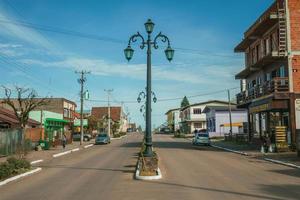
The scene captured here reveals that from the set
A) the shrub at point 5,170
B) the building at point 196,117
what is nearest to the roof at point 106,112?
the building at point 196,117

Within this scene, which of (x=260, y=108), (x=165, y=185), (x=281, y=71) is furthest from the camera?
(x=260, y=108)

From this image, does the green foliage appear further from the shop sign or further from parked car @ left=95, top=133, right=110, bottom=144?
parked car @ left=95, top=133, right=110, bottom=144

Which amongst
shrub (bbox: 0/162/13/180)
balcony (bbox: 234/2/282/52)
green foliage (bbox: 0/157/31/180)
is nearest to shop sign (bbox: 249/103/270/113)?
balcony (bbox: 234/2/282/52)

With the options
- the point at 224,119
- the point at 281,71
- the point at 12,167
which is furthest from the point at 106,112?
the point at 12,167

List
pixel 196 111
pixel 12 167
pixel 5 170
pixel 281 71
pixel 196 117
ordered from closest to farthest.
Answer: pixel 5 170
pixel 12 167
pixel 281 71
pixel 196 117
pixel 196 111

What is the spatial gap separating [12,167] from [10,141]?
15.2 m

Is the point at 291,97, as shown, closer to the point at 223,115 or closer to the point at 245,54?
the point at 245,54

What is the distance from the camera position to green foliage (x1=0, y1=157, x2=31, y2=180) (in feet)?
59.8

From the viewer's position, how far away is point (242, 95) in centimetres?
4747

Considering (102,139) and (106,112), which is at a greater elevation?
(106,112)

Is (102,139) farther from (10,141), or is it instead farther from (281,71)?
(281,71)

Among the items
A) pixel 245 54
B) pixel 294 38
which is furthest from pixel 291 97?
pixel 245 54

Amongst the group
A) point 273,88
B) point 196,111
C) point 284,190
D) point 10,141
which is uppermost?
point 196,111

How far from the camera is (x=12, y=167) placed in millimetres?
19516
